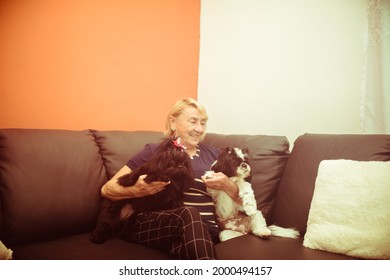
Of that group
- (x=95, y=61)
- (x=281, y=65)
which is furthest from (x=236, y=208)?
(x=95, y=61)

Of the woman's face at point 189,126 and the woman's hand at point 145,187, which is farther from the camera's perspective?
the woman's face at point 189,126

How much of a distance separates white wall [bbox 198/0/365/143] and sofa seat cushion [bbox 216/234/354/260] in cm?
80

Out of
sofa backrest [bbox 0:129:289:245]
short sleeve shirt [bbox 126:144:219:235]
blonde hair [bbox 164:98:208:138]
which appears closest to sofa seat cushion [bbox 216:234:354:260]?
short sleeve shirt [bbox 126:144:219:235]

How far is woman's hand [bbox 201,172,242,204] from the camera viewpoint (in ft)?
4.40

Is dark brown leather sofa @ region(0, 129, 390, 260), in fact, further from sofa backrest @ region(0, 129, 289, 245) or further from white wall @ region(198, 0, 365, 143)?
white wall @ region(198, 0, 365, 143)

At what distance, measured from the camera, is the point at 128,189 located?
1311 mm

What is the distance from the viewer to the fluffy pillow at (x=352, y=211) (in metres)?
1.14

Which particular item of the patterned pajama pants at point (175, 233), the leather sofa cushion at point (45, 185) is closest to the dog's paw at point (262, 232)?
the patterned pajama pants at point (175, 233)

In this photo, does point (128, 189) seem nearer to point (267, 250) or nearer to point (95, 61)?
point (267, 250)

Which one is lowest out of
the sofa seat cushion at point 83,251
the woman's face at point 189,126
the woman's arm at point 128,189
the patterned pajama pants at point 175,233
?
the sofa seat cushion at point 83,251

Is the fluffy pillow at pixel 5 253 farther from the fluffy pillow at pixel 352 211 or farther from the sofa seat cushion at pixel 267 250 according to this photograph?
the fluffy pillow at pixel 352 211

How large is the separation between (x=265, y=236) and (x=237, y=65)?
3.91 ft

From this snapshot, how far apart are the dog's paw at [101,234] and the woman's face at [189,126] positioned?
0.49m
